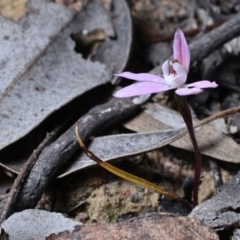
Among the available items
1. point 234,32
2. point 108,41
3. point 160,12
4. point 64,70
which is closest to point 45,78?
point 64,70

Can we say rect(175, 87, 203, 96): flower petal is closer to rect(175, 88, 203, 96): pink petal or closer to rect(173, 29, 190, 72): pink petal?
rect(175, 88, 203, 96): pink petal

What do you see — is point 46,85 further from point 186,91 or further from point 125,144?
point 186,91

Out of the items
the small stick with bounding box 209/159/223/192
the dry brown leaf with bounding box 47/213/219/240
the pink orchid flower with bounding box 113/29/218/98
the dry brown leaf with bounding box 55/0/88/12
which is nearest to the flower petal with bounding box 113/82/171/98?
the pink orchid flower with bounding box 113/29/218/98

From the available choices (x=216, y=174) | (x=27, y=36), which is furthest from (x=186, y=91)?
(x=27, y=36)

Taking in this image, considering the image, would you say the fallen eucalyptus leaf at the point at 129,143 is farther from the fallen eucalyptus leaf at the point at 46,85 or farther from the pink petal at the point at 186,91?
the pink petal at the point at 186,91

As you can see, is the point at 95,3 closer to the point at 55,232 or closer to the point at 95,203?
the point at 95,203

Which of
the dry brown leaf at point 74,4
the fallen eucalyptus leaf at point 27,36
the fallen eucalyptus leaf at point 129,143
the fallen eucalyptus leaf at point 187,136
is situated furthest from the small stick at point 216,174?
the dry brown leaf at point 74,4
